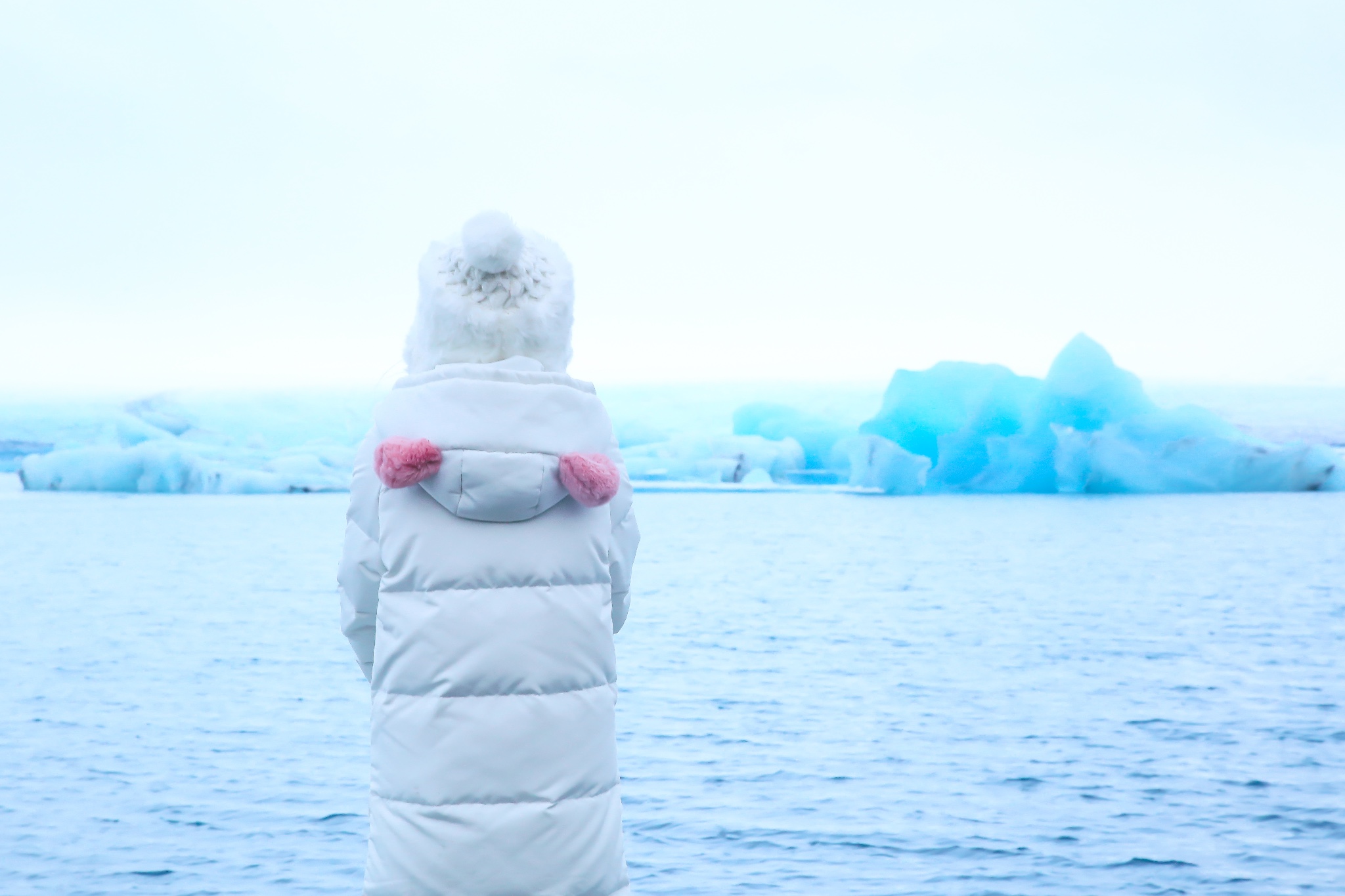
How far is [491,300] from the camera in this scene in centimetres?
176

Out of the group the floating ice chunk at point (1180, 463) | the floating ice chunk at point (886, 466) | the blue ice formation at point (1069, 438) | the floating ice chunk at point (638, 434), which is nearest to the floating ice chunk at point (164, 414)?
the floating ice chunk at point (638, 434)

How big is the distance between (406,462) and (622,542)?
1.21ft

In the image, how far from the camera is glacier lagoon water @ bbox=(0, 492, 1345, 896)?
3.36 m

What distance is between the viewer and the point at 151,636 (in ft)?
28.1

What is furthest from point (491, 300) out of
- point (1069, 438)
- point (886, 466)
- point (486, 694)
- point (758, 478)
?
point (758, 478)

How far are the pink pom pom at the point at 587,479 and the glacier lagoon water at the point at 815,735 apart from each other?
1.83m

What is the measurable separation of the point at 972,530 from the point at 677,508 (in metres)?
9.39

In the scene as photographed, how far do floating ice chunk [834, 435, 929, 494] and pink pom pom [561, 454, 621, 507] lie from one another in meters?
19.1

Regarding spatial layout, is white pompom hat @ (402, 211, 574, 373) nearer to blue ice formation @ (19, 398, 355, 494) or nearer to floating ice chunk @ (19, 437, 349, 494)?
floating ice chunk @ (19, 437, 349, 494)

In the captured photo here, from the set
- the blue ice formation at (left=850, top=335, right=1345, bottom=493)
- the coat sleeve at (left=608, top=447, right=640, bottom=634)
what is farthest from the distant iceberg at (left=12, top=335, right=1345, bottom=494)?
the coat sleeve at (left=608, top=447, right=640, bottom=634)

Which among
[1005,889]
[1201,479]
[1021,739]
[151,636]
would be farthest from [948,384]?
[1005,889]

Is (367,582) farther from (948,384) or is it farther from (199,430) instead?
(199,430)

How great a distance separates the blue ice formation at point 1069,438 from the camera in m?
18.8

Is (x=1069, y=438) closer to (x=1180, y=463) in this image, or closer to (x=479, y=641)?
(x=1180, y=463)
